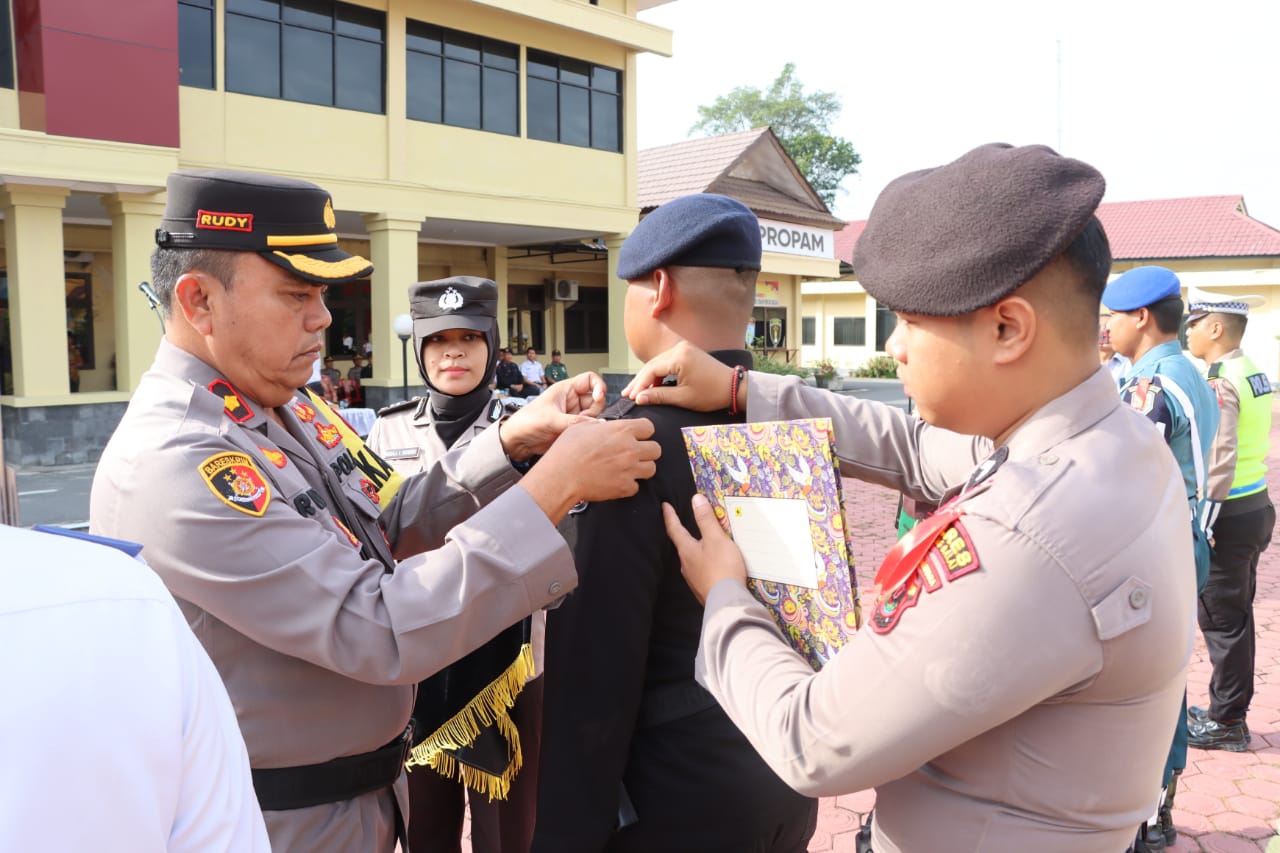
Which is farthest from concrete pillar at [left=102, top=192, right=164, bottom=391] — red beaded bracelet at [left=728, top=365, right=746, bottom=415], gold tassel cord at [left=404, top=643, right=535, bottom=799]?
red beaded bracelet at [left=728, top=365, right=746, bottom=415]

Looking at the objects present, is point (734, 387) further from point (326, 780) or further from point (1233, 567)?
point (1233, 567)

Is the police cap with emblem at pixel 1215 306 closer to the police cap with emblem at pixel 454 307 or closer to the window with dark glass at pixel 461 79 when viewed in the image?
the police cap with emblem at pixel 454 307

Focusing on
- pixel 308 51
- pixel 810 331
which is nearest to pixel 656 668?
pixel 308 51

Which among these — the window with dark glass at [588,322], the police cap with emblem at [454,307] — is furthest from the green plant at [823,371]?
the police cap with emblem at [454,307]

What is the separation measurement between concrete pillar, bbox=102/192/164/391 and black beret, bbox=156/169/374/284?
12.0 metres

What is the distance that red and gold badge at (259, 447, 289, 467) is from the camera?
1775 mm

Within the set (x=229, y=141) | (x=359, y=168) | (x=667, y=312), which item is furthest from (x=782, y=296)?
(x=667, y=312)

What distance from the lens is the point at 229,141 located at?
13.8m

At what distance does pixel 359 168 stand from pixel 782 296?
1426 cm

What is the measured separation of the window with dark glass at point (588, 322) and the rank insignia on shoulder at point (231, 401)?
21026mm

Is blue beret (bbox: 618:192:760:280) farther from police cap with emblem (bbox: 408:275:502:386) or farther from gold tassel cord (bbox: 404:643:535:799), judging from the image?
police cap with emblem (bbox: 408:275:502:386)

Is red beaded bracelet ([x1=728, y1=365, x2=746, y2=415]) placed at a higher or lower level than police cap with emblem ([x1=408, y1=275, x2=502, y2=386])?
lower

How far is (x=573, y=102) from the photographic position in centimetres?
1838

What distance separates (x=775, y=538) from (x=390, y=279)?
15.1 m
